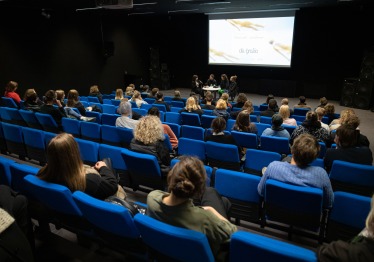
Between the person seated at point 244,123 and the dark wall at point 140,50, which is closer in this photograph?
the person seated at point 244,123

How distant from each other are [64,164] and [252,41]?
12154 mm

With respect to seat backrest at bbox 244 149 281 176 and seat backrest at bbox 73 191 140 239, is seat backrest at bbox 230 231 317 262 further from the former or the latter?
seat backrest at bbox 244 149 281 176

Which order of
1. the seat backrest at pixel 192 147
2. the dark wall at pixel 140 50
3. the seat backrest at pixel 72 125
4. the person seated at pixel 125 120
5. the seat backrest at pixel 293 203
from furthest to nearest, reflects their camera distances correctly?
the dark wall at pixel 140 50, the seat backrest at pixel 72 125, the person seated at pixel 125 120, the seat backrest at pixel 192 147, the seat backrest at pixel 293 203

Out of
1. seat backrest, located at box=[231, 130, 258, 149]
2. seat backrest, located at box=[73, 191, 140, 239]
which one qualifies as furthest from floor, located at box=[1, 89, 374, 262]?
seat backrest, located at box=[231, 130, 258, 149]

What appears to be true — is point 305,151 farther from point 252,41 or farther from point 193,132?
point 252,41

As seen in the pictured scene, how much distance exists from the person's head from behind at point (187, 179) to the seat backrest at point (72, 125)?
12.4 feet

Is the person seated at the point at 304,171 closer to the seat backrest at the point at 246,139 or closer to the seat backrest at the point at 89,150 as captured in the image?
the seat backrest at the point at 246,139

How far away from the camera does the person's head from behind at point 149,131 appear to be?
329 cm

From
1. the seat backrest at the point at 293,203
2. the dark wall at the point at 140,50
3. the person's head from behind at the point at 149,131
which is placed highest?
the dark wall at the point at 140,50

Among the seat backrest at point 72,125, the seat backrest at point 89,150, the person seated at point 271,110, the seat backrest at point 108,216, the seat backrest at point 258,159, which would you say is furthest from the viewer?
the person seated at point 271,110

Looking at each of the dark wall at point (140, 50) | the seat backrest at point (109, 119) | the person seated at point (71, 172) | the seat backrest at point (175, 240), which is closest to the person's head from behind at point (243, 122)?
the seat backrest at point (109, 119)

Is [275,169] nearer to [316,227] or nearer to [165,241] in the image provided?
[316,227]

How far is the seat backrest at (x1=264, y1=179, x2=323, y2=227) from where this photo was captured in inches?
90.3

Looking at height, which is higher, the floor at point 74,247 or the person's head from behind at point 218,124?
the person's head from behind at point 218,124
